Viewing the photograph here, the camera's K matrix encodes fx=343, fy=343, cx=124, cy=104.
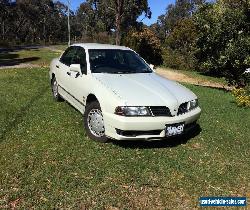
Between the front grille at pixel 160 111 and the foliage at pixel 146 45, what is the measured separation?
76.7 ft

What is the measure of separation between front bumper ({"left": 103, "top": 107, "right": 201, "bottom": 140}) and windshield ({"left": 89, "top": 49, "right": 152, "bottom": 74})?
1.38 m

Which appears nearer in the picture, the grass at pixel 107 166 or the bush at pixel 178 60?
the grass at pixel 107 166

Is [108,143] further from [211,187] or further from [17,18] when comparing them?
[17,18]

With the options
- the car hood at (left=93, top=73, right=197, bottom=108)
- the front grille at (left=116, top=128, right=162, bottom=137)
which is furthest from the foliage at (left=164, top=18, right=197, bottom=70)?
the front grille at (left=116, top=128, right=162, bottom=137)

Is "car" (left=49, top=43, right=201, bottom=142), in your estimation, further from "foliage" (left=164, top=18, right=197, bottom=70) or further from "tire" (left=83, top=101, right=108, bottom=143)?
"foliage" (left=164, top=18, right=197, bottom=70)

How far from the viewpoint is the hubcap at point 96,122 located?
6068 mm

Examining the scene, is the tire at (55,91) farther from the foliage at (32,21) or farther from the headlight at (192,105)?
the foliage at (32,21)

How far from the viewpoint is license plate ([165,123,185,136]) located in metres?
5.76

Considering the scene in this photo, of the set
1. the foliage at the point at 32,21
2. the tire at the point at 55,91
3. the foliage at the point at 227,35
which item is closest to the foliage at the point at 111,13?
the foliage at the point at 32,21

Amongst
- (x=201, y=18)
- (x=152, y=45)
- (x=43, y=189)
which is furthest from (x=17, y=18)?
(x=43, y=189)

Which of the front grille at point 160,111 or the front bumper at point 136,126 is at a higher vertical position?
the front grille at point 160,111

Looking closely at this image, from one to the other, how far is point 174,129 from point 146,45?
23710 millimetres

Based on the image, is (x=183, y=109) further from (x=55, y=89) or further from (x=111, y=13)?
(x=111, y=13)

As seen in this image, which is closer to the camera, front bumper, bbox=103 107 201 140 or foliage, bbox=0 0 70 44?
front bumper, bbox=103 107 201 140
